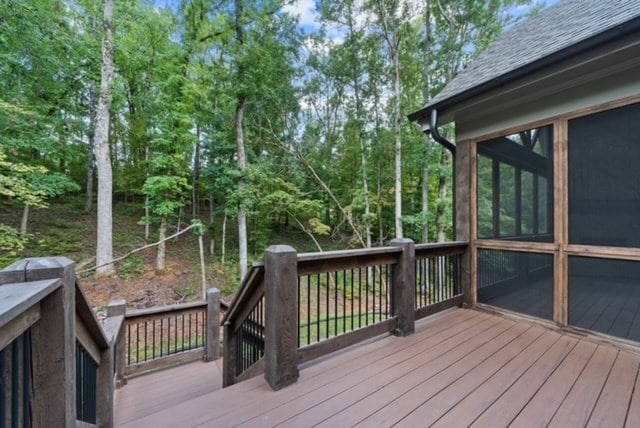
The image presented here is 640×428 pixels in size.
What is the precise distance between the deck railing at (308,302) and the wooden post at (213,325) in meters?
1.11

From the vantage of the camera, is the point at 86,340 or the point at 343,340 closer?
the point at 86,340

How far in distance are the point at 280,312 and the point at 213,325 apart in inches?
106

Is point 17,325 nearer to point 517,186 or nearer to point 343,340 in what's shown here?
point 343,340

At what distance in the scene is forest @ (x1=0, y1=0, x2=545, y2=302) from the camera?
25.0 feet

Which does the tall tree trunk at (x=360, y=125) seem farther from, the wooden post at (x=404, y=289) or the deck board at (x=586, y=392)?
the deck board at (x=586, y=392)

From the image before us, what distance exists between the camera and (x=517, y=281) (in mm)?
3227

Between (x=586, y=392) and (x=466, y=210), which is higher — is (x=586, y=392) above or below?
below

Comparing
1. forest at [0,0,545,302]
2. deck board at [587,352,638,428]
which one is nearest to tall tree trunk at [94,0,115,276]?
forest at [0,0,545,302]

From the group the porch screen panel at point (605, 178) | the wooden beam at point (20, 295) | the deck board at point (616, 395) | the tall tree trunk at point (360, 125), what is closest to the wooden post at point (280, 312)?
the wooden beam at point (20, 295)

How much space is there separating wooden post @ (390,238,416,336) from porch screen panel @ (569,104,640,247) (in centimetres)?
162

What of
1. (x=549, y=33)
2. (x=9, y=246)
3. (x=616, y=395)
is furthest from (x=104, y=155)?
(x=616, y=395)

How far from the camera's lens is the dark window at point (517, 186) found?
3.01 meters

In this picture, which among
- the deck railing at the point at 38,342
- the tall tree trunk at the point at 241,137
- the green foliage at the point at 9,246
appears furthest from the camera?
the tall tree trunk at the point at 241,137

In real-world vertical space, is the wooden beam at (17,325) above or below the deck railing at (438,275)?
above
